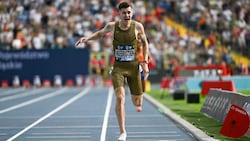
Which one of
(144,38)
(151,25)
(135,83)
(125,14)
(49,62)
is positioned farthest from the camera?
(151,25)

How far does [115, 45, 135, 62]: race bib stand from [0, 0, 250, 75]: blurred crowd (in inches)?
1085

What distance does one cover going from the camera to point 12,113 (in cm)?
2130

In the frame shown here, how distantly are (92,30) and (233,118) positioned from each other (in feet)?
99.9

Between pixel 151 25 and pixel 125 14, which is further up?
pixel 125 14

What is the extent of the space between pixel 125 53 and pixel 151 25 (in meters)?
31.6

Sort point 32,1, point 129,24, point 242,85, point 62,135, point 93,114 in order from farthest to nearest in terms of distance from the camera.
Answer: point 32,1, point 242,85, point 93,114, point 62,135, point 129,24

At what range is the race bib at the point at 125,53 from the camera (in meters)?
12.8

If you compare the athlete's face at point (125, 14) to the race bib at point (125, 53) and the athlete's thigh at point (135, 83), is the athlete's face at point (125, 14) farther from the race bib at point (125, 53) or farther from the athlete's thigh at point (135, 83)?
the athlete's thigh at point (135, 83)

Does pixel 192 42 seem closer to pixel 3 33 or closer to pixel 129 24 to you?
pixel 3 33

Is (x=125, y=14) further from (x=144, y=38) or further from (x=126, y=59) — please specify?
(x=126, y=59)

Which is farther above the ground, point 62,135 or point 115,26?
point 115,26

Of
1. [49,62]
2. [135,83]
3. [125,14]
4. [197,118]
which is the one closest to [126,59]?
[135,83]

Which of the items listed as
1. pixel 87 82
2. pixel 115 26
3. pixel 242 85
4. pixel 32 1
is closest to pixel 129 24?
pixel 115 26

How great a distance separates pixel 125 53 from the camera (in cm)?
1282
